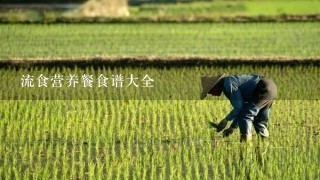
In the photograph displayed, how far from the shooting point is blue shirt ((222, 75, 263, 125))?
24.9 feet

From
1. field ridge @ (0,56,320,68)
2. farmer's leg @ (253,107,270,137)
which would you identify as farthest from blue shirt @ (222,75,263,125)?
field ridge @ (0,56,320,68)

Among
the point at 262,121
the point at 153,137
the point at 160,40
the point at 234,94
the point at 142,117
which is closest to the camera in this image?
the point at 234,94

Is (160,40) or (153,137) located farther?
(160,40)

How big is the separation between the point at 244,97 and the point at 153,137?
1000 mm

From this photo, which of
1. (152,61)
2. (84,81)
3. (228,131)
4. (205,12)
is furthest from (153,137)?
(205,12)

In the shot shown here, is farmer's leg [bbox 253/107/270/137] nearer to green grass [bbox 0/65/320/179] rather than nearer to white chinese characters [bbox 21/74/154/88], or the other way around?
green grass [bbox 0/65/320/179]

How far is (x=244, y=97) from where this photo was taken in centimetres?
799

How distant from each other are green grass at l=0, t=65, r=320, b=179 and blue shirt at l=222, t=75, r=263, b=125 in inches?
15.4

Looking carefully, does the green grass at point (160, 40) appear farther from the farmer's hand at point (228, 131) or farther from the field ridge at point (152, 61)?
the farmer's hand at point (228, 131)

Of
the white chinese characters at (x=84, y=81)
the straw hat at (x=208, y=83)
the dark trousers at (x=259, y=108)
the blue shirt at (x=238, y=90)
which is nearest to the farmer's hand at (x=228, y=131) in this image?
the dark trousers at (x=259, y=108)

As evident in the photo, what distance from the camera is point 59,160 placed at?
24.5ft

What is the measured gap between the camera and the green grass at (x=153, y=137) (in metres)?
7.07

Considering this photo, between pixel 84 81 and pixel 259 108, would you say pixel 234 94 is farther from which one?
pixel 84 81

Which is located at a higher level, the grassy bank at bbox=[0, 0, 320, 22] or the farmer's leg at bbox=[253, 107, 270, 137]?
the grassy bank at bbox=[0, 0, 320, 22]
